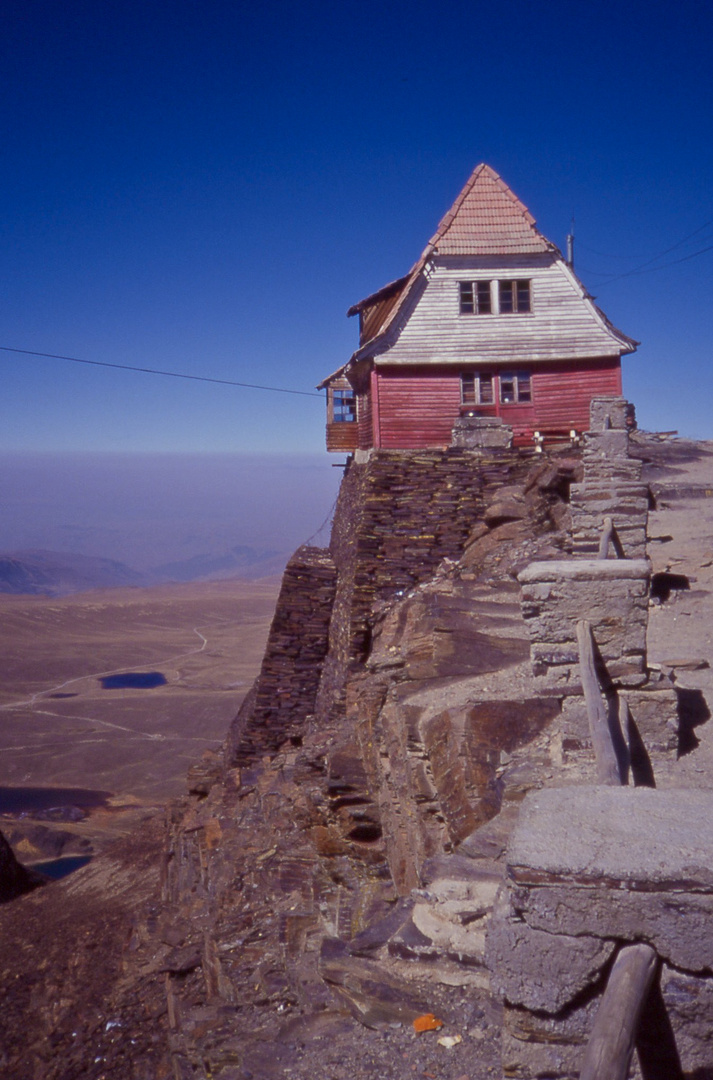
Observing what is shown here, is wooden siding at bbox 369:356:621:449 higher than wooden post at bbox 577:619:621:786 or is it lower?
higher

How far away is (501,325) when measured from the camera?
19.2 metres

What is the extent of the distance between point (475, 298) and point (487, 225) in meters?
2.07

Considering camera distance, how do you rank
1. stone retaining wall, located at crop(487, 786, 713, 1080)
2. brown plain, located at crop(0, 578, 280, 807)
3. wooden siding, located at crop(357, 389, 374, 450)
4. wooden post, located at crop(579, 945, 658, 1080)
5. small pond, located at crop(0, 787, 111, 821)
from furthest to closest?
brown plain, located at crop(0, 578, 280, 807) < small pond, located at crop(0, 787, 111, 821) < wooden siding, located at crop(357, 389, 374, 450) < stone retaining wall, located at crop(487, 786, 713, 1080) < wooden post, located at crop(579, 945, 658, 1080)

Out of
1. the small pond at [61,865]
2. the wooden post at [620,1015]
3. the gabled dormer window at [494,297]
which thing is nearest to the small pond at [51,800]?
the small pond at [61,865]

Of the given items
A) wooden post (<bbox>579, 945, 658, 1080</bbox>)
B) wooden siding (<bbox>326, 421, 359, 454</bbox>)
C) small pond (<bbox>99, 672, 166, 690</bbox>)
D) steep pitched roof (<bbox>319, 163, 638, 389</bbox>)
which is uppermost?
steep pitched roof (<bbox>319, 163, 638, 389</bbox>)

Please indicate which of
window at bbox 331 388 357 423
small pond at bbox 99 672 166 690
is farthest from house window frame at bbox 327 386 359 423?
small pond at bbox 99 672 166 690

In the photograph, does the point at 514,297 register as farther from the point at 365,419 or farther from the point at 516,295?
the point at 365,419

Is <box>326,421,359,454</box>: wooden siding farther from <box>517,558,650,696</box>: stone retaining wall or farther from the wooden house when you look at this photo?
<box>517,558,650,696</box>: stone retaining wall

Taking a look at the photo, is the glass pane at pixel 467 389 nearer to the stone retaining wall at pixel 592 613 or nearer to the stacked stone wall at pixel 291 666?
the stacked stone wall at pixel 291 666

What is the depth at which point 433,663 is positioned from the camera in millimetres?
6883

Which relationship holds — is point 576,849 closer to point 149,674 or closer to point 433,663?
point 433,663

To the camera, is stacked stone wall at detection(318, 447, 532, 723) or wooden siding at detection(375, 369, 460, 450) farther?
wooden siding at detection(375, 369, 460, 450)

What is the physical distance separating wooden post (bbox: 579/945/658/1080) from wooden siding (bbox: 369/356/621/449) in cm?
1768

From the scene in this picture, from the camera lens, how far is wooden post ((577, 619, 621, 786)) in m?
3.05
